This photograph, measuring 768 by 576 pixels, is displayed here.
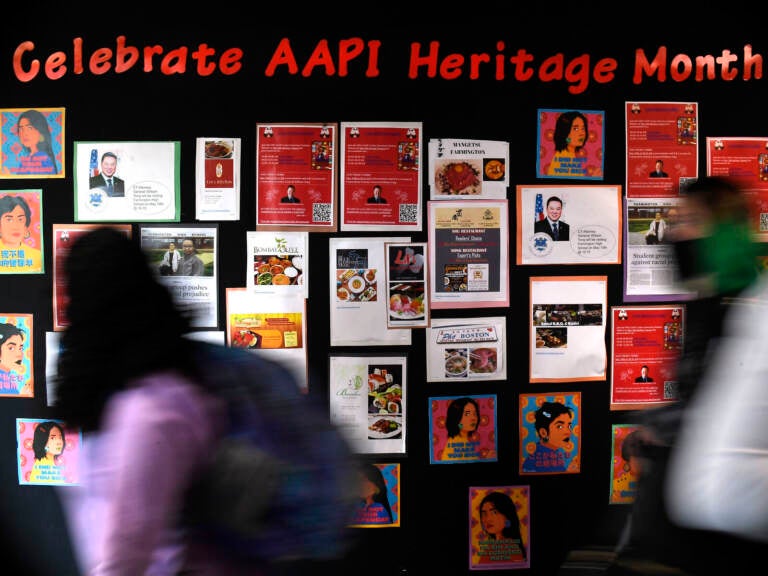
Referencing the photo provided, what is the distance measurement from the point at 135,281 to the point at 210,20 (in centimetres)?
126

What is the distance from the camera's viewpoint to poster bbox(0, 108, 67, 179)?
1.89m

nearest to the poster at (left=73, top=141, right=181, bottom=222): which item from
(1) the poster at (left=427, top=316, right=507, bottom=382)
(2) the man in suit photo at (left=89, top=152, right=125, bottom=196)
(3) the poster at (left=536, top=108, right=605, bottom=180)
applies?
(2) the man in suit photo at (left=89, top=152, right=125, bottom=196)

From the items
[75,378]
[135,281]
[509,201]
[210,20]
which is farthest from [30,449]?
[509,201]

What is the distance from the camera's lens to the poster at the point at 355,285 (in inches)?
74.8

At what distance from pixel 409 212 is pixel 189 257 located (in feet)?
2.69

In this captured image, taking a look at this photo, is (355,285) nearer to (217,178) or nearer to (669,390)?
(217,178)

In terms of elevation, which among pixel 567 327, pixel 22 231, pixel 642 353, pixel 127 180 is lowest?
pixel 642 353

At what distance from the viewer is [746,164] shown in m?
1.96

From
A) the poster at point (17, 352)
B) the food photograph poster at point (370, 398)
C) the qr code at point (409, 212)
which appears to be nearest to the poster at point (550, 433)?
the food photograph poster at point (370, 398)

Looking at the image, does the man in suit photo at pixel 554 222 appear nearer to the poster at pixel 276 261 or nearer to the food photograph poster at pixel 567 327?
the food photograph poster at pixel 567 327

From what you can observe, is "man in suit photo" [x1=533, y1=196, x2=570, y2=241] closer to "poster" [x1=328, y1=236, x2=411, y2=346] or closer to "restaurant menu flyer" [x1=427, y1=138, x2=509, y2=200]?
"restaurant menu flyer" [x1=427, y1=138, x2=509, y2=200]

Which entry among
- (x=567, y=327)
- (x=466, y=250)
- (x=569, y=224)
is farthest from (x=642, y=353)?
(x=466, y=250)

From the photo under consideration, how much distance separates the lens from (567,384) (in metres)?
1.95

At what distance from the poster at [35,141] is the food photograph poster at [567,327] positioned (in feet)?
5.94
